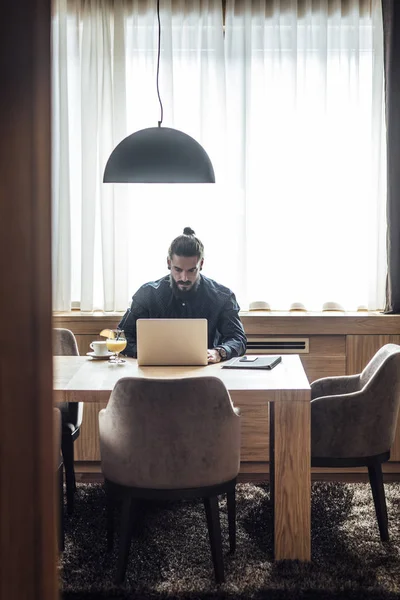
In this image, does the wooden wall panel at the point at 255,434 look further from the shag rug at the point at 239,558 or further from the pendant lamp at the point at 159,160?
the pendant lamp at the point at 159,160

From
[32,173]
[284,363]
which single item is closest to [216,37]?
[284,363]

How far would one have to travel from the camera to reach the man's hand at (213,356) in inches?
124

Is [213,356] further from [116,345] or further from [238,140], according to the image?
[238,140]

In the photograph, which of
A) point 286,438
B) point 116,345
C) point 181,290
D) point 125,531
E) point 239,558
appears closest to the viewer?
point 125,531

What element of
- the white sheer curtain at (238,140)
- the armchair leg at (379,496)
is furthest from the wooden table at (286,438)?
the white sheer curtain at (238,140)

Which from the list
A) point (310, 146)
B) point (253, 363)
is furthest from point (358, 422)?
point (310, 146)

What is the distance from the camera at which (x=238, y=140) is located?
4066 millimetres

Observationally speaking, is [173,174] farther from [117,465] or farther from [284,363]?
[117,465]

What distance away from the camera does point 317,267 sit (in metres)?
4.09

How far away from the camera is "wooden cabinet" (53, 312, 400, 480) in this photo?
A: 12.7ft

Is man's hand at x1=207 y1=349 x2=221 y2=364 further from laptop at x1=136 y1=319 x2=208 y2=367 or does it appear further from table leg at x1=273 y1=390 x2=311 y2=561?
table leg at x1=273 y1=390 x2=311 y2=561

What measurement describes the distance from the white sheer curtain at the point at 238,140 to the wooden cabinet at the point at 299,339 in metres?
0.21

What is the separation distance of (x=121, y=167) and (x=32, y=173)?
203 centimetres

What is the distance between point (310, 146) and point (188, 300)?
3.97 feet
